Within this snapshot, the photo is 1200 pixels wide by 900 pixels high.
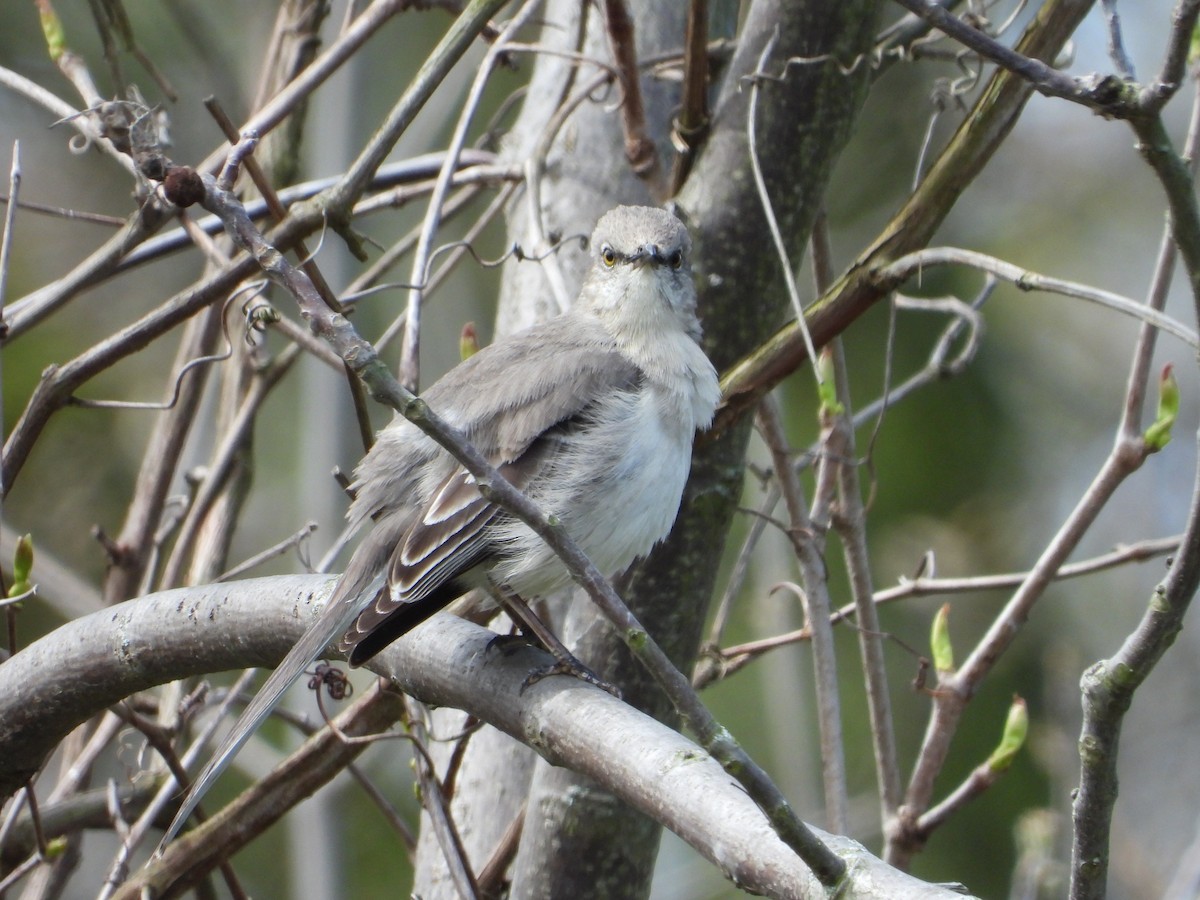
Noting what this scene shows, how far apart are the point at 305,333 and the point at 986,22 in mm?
1788

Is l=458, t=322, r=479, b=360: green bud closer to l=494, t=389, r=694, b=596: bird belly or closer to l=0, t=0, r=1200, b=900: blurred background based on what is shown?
l=494, t=389, r=694, b=596: bird belly

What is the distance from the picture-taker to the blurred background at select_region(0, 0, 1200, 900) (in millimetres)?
6973

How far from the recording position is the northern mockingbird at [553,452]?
265 cm

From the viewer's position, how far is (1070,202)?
920 centimetres

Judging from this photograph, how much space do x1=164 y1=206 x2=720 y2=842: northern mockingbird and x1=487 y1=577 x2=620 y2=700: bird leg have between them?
39 millimetres

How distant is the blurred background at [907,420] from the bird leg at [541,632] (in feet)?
10.6

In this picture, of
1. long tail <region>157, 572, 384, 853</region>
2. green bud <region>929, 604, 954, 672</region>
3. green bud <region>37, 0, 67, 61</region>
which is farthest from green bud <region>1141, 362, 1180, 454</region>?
green bud <region>37, 0, 67, 61</region>

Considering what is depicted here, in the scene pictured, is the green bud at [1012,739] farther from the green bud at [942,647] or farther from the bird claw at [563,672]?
the bird claw at [563,672]

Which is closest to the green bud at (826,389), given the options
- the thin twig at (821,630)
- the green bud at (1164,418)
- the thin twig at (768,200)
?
the thin twig at (768,200)

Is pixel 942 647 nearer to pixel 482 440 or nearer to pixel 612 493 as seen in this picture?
pixel 612 493

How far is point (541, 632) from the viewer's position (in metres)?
2.83

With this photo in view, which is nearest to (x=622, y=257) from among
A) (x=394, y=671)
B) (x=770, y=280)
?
(x=770, y=280)

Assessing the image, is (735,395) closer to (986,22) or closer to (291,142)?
(986,22)

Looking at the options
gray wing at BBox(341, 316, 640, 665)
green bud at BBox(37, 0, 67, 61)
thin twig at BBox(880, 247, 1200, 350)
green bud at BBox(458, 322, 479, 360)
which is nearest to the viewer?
thin twig at BBox(880, 247, 1200, 350)
